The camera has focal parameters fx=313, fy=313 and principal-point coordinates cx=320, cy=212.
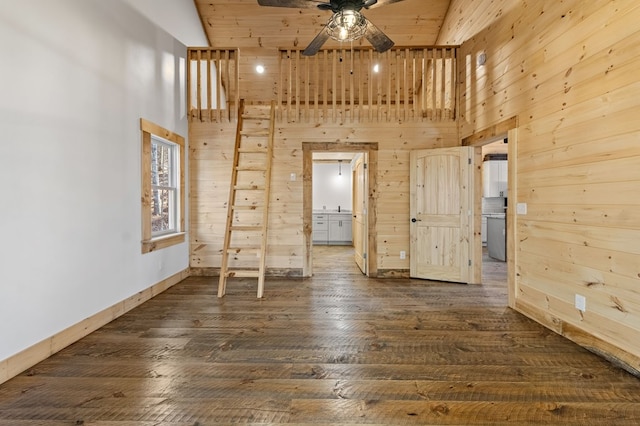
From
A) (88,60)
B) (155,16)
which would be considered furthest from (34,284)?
(155,16)

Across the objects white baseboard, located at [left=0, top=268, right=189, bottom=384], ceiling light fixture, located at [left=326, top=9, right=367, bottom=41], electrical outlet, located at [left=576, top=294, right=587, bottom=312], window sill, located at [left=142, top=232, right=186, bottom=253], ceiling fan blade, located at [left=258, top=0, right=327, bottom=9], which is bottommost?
white baseboard, located at [left=0, top=268, right=189, bottom=384]

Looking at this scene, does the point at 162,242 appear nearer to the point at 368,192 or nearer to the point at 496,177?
the point at 368,192

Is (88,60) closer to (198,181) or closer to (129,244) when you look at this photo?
(129,244)

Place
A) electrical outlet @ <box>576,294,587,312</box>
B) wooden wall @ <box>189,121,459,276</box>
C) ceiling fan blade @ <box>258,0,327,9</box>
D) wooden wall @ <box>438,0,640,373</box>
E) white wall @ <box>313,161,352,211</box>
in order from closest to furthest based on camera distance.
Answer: wooden wall @ <box>438,0,640,373</box>, electrical outlet @ <box>576,294,587,312</box>, ceiling fan blade @ <box>258,0,327,9</box>, wooden wall @ <box>189,121,459,276</box>, white wall @ <box>313,161,352,211</box>

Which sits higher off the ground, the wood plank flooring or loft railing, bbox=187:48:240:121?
loft railing, bbox=187:48:240:121

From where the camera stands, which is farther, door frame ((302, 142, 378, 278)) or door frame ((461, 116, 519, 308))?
door frame ((302, 142, 378, 278))

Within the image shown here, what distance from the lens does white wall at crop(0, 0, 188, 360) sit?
2099mm

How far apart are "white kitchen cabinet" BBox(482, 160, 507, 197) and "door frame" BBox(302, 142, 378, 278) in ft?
14.2

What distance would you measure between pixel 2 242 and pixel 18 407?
101 cm

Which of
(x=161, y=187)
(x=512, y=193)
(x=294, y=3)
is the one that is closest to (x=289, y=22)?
(x=294, y=3)

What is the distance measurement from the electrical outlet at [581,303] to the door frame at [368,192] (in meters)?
2.57

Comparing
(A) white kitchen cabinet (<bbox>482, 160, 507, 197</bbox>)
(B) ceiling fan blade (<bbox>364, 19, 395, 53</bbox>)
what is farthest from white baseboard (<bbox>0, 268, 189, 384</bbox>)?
(A) white kitchen cabinet (<bbox>482, 160, 507, 197</bbox>)

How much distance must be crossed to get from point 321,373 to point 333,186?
7212mm

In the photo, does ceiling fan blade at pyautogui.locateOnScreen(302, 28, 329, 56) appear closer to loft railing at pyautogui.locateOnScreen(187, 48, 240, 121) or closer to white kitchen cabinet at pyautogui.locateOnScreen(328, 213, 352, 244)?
loft railing at pyautogui.locateOnScreen(187, 48, 240, 121)
